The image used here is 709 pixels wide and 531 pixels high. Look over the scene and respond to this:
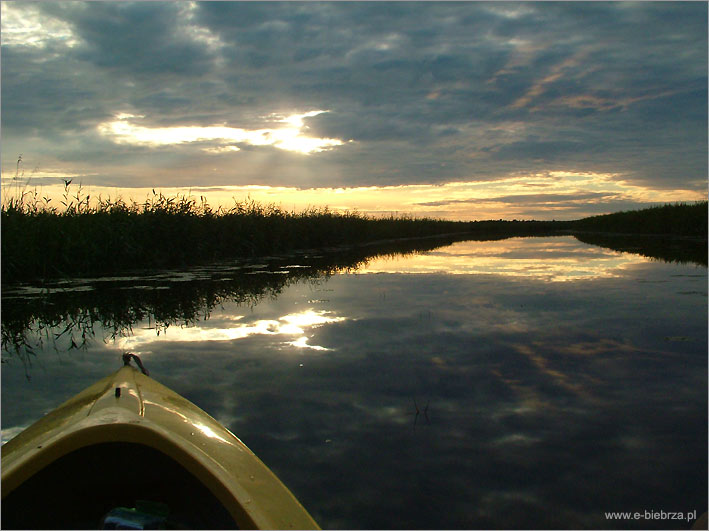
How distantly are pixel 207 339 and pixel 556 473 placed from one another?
3.57 meters

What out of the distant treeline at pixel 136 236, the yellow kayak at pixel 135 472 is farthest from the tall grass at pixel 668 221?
the yellow kayak at pixel 135 472

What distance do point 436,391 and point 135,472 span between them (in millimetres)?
1937

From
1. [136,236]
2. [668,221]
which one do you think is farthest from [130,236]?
[668,221]

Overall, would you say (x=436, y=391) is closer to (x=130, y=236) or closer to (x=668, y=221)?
(x=130, y=236)

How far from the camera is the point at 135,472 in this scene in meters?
2.47

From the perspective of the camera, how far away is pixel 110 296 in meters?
7.33

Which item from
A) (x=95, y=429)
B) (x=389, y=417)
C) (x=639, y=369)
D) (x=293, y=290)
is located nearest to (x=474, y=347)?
(x=639, y=369)

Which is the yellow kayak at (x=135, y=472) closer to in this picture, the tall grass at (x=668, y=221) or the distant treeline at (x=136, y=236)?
the distant treeline at (x=136, y=236)

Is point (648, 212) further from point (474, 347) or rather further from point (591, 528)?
point (591, 528)

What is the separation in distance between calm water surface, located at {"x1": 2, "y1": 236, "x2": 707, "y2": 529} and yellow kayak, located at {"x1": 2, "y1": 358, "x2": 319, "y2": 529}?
0.39 meters

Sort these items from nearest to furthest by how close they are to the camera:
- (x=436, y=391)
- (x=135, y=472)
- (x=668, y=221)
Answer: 1. (x=135, y=472)
2. (x=436, y=391)
3. (x=668, y=221)

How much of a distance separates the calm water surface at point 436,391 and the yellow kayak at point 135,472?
1.27 ft

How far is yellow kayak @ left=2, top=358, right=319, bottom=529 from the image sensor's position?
6.17ft

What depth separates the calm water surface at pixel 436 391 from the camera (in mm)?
2350
